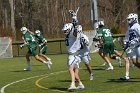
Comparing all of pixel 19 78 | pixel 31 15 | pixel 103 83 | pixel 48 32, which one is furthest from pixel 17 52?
pixel 31 15

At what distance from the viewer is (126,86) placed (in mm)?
14828

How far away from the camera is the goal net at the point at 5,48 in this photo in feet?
136

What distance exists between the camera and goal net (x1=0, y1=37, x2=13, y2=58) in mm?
41397

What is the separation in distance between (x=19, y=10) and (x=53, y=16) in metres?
9.11

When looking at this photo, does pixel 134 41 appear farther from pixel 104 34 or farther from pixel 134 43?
pixel 104 34

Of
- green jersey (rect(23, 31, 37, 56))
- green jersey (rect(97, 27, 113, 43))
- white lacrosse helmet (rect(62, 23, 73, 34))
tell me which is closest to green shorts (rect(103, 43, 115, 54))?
green jersey (rect(97, 27, 113, 43))

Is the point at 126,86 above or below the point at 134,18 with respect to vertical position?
below

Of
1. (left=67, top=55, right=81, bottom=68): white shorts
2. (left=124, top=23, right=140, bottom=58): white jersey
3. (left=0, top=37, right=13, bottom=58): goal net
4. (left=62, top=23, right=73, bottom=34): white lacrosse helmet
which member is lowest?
(left=0, top=37, right=13, bottom=58): goal net

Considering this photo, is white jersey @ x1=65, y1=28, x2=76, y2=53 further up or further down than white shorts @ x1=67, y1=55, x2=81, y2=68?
further up

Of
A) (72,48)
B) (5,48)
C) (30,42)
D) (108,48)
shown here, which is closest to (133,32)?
(72,48)

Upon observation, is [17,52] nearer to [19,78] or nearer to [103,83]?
[19,78]

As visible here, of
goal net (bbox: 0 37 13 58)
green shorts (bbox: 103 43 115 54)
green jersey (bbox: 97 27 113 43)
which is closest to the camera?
green jersey (bbox: 97 27 113 43)

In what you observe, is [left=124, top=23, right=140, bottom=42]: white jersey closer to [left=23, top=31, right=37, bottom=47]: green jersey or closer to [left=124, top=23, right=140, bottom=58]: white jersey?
[left=124, top=23, right=140, bottom=58]: white jersey

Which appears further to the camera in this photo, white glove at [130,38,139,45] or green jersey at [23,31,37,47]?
green jersey at [23,31,37,47]
